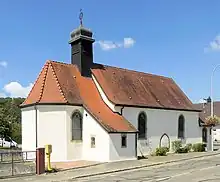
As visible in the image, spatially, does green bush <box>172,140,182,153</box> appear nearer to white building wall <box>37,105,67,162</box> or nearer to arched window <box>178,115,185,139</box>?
arched window <box>178,115,185,139</box>

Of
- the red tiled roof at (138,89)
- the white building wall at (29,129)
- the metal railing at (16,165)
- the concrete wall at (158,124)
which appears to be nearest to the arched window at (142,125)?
the concrete wall at (158,124)

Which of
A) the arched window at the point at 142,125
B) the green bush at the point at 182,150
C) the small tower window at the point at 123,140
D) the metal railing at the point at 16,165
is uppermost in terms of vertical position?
the arched window at the point at 142,125

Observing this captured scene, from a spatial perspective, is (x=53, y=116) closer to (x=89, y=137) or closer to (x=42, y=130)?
(x=42, y=130)

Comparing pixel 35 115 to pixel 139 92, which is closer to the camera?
pixel 35 115

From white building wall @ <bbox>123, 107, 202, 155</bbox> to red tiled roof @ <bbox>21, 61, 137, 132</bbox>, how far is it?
2115mm

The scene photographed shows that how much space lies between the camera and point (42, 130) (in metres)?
28.5

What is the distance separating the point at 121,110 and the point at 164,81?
38.9 ft

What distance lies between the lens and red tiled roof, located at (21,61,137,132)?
95.1 feet

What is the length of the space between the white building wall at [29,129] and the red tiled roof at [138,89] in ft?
22.0

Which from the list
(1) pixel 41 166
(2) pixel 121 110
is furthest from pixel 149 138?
(1) pixel 41 166

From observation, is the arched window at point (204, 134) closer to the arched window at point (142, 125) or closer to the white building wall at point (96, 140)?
the arched window at point (142, 125)

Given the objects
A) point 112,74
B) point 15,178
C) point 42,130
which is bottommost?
point 15,178

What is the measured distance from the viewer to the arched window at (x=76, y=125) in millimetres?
29516

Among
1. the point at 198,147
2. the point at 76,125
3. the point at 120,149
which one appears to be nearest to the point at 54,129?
the point at 76,125
